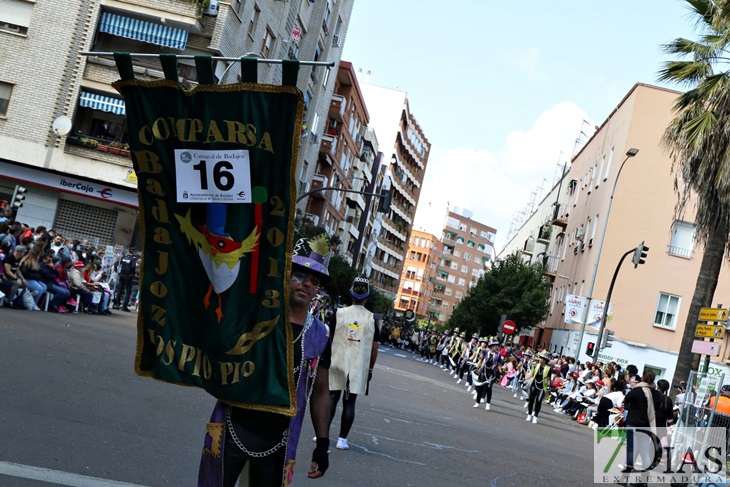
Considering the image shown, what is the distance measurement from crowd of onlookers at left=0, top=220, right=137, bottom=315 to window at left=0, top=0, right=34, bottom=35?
1230cm

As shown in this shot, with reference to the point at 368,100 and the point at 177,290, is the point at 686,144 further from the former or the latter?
the point at 368,100

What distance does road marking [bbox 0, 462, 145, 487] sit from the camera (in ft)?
21.2

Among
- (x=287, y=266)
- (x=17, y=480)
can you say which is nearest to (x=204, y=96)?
(x=287, y=266)

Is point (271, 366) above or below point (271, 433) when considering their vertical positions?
above

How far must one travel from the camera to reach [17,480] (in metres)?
6.31

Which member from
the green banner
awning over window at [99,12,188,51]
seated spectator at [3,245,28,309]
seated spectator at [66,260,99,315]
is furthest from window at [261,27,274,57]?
the green banner

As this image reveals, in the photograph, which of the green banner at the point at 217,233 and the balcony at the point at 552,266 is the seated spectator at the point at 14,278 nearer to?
the green banner at the point at 217,233

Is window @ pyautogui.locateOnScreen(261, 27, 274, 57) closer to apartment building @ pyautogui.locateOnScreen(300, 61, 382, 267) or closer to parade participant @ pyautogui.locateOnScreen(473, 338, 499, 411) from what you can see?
apartment building @ pyautogui.locateOnScreen(300, 61, 382, 267)

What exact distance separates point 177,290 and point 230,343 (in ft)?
1.18

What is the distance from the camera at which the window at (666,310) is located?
46.3 metres

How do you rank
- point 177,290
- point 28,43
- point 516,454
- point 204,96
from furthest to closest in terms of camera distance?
point 28,43 → point 516,454 → point 177,290 → point 204,96

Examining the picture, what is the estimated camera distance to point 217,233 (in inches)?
165

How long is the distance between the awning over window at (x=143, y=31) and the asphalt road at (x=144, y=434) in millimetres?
17884

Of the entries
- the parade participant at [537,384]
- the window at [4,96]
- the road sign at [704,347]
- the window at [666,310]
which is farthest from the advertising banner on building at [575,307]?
the window at [4,96]
